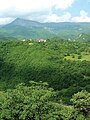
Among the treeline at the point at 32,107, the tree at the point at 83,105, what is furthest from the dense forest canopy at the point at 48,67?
the treeline at the point at 32,107

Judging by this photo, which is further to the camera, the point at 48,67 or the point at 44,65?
the point at 44,65

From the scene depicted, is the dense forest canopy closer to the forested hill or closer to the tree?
the forested hill

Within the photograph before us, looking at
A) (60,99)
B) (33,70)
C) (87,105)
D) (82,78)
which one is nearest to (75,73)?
(82,78)

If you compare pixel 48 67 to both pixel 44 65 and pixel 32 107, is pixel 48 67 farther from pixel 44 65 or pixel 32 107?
pixel 32 107

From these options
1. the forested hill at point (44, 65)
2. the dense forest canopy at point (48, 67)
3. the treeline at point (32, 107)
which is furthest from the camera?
the forested hill at point (44, 65)

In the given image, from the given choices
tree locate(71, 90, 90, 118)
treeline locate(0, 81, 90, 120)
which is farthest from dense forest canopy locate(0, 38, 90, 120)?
treeline locate(0, 81, 90, 120)

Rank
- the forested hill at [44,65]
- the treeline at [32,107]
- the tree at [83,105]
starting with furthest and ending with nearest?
the forested hill at [44,65] → the tree at [83,105] → the treeline at [32,107]

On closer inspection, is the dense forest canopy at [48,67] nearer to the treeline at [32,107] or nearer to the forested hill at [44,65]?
the forested hill at [44,65]

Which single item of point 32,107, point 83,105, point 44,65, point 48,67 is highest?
point 32,107

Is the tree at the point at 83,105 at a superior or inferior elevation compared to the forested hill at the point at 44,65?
superior

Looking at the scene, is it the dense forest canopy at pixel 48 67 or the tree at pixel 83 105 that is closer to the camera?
the tree at pixel 83 105

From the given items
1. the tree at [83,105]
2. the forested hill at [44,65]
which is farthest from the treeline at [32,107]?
the forested hill at [44,65]

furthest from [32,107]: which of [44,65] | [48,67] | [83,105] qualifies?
[44,65]
